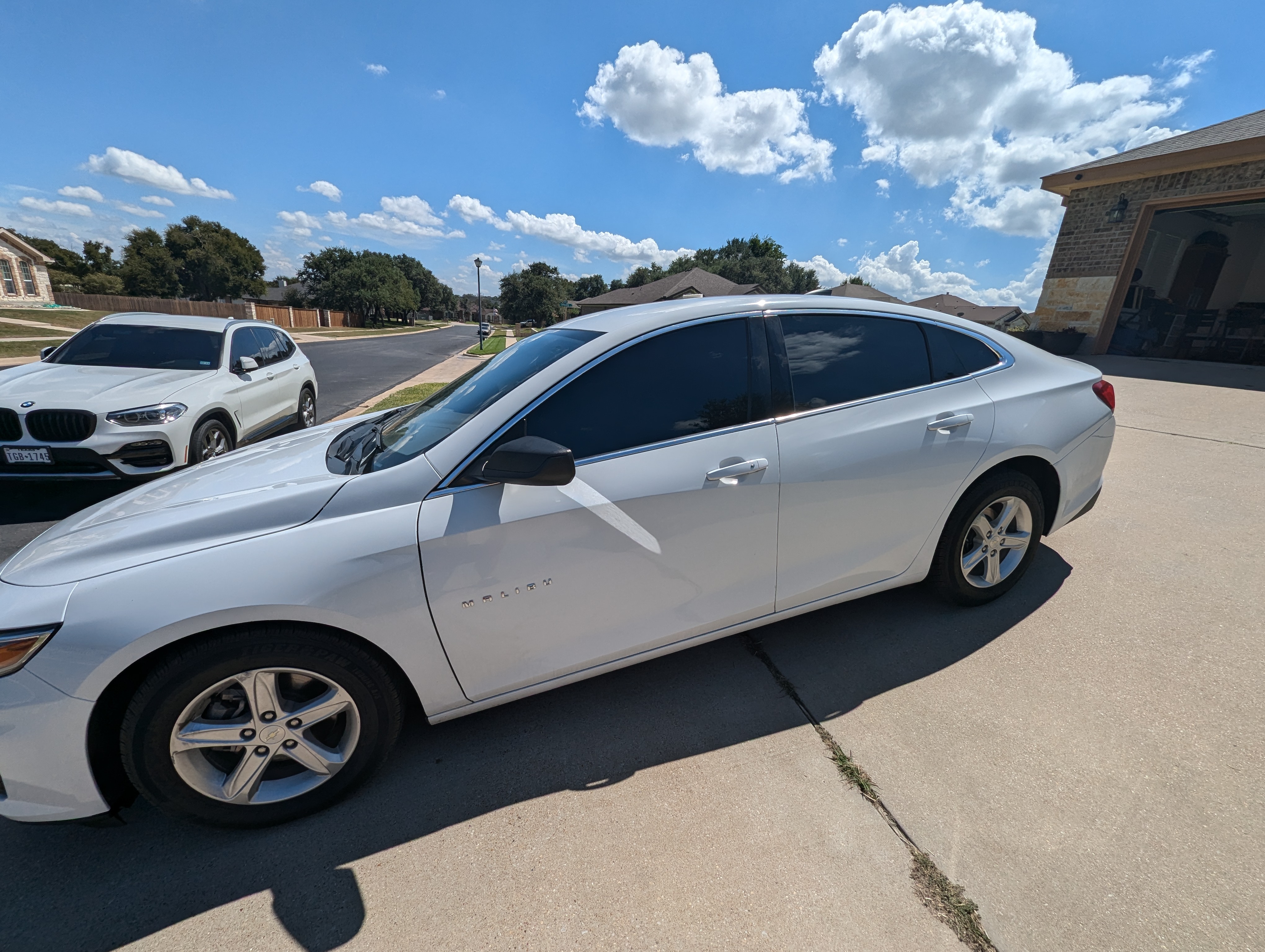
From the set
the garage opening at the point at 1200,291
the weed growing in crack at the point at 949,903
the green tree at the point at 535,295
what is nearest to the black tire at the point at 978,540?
the weed growing in crack at the point at 949,903

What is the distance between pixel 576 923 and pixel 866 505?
1.87 metres

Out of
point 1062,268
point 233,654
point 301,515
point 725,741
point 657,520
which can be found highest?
point 1062,268

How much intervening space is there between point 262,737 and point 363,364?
59.7 feet

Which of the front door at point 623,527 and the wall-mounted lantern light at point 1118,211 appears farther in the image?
the wall-mounted lantern light at point 1118,211

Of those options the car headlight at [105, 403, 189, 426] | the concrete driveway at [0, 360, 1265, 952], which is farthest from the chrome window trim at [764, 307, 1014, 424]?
the car headlight at [105, 403, 189, 426]

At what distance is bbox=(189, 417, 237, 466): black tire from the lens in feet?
16.0

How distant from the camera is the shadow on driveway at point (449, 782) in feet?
5.33

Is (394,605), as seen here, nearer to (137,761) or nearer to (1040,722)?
(137,761)

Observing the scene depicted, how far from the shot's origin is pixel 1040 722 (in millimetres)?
2244

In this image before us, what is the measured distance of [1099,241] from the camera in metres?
13.0

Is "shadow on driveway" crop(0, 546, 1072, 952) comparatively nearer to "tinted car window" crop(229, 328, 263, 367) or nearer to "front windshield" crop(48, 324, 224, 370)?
"front windshield" crop(48, 324, 224, 370)

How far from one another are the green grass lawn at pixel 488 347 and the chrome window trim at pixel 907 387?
17346 mm

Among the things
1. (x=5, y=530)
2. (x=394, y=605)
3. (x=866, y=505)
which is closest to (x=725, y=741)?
(x=866, y=505)

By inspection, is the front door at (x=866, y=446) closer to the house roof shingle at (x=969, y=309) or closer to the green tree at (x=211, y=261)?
the house roof shingle at (x=969, y=309)
